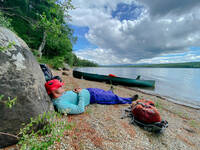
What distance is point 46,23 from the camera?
2.02 m

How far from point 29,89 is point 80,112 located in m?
1.40

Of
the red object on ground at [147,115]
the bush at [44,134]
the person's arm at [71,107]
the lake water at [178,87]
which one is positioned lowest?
the lake water at [178,87]

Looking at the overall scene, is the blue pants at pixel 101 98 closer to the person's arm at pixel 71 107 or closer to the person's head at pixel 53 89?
the person's arm at pixel 71 107

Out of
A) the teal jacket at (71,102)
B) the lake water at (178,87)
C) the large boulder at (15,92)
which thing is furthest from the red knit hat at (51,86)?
the lake water at (178,87)

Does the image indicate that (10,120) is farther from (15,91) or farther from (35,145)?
(35,145)

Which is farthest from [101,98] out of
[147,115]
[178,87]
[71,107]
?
[178,87]

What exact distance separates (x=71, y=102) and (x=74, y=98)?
152mm

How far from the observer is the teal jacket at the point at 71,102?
→ 223 cm

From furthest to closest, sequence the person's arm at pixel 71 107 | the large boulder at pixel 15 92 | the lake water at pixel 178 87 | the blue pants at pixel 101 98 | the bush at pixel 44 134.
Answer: the lake water at pixel 178 87
the blue pants at pixel 101 98
the person's arm at pixel 71 107
the large boulder at pixel 15 92
the bush at pixel 44 134

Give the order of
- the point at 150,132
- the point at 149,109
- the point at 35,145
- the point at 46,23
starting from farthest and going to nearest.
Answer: the point at 149,109
the point at 150,132
the point at 46,23
the point at 35,145

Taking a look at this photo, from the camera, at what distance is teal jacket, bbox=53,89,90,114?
7.32 ft

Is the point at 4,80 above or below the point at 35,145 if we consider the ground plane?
above

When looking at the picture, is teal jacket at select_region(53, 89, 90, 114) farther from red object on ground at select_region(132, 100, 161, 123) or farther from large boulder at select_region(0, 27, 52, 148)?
red object on ground at select_region(132, 100, 161, 123)

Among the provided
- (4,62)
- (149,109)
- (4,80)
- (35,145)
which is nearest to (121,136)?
(149,109)
